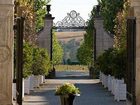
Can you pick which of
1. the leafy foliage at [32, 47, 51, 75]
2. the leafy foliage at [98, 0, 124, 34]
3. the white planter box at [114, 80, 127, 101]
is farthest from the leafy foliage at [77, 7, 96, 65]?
the white planter box at [114, 80, 127, 101]

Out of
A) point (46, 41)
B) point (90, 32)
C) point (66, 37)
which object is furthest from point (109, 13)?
point (66, 37)

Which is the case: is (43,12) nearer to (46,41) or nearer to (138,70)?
(46,41)

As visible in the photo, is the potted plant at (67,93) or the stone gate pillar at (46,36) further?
the stone gate pillar at (46,36)

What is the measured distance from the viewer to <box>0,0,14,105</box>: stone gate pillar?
13703mm

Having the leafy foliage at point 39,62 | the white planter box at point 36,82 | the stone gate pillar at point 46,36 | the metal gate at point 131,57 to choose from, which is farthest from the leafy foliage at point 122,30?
the metal gate at point 131,57

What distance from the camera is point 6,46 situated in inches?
540

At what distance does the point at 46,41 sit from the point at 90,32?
Result: 9.88m

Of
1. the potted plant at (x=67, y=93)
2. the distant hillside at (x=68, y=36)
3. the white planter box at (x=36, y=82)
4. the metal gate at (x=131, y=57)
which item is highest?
the distant hillside at (x=68, y=36)

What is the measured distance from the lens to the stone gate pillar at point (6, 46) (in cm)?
1370

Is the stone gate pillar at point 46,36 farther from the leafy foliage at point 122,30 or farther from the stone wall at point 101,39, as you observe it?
the leafy foliage at point 122,30

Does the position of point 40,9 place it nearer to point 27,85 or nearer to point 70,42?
point 27,85

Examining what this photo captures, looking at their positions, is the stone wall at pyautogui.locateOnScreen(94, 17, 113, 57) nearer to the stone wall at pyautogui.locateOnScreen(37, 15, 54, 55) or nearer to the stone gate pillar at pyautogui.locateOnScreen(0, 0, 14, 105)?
the stone wall at pyautogui.locateOnScreen(37, 15, 54, 55)

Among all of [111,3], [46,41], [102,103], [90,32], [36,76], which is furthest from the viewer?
[90,32]

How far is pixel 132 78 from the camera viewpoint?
14.2 metres
